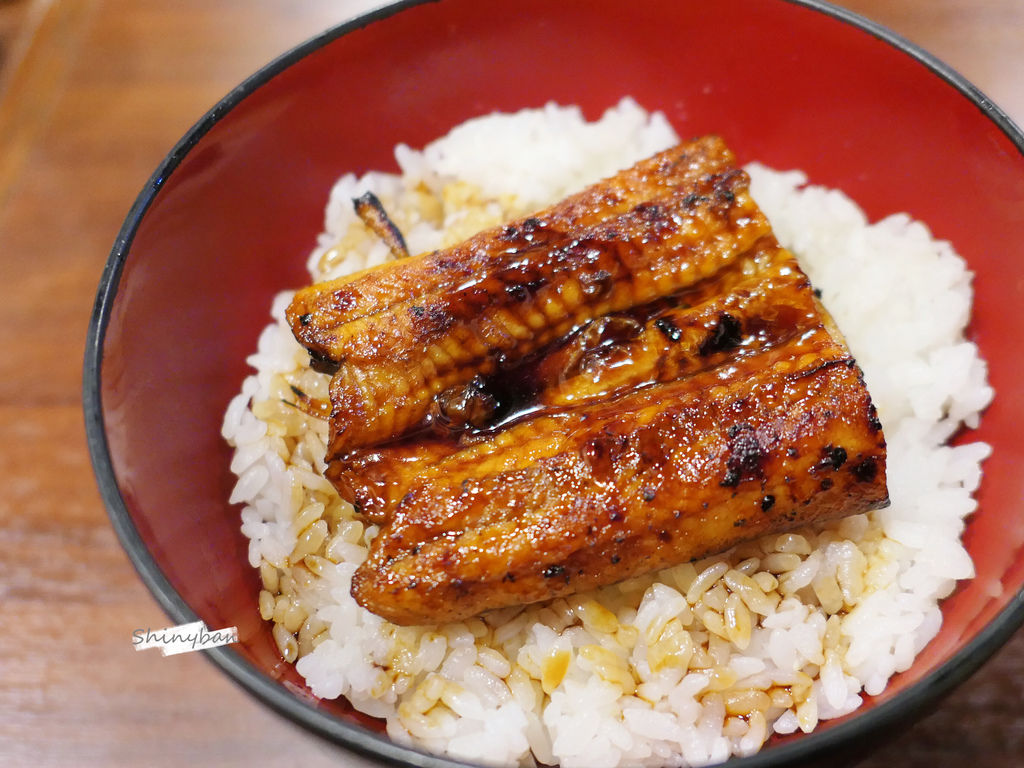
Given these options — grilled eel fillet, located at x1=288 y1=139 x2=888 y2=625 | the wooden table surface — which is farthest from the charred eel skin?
the wooden table surface

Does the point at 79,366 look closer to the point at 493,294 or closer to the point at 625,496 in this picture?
the point at 493,294

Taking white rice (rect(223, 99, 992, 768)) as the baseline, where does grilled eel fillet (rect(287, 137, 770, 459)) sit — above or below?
above

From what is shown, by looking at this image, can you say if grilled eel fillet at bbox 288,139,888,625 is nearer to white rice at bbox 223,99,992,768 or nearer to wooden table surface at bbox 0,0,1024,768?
white rice at bbox 223,99,992,768

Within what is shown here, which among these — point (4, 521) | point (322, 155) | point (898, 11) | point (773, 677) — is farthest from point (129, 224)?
point (898, 11)

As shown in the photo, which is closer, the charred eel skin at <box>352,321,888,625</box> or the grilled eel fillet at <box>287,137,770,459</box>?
the charred eel skin at <box>352,321,888,625</box>

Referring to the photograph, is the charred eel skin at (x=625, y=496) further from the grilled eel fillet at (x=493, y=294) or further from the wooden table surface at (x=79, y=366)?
the wooden table surface at (x=79, y=366)

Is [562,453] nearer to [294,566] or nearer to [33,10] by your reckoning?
[294,566]

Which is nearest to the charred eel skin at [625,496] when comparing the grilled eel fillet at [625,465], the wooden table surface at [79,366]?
the grilled eel fillet at [625,465]
